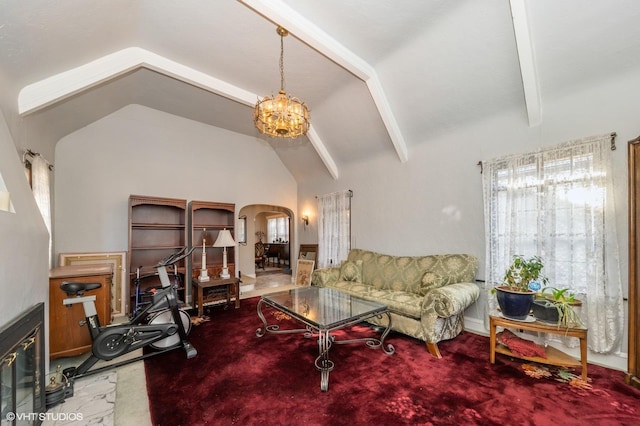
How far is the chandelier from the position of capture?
110 inches

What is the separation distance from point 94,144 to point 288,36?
3.77m

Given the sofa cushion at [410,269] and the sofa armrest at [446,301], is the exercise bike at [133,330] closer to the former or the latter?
the sofa armrest at [446,301]

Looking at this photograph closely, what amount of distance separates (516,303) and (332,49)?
129 inches

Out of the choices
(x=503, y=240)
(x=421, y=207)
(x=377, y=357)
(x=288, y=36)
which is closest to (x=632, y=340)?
(x=503, y=240)

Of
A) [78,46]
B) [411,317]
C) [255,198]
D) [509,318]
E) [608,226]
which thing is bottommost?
[411,317]

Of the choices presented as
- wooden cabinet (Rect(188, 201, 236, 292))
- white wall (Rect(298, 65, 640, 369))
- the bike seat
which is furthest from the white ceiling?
wooden cabinet (Rect(188, 201, 236, 292))

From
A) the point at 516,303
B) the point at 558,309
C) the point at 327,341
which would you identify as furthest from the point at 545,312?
the point at 327,341

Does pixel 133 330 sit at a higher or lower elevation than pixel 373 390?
higher

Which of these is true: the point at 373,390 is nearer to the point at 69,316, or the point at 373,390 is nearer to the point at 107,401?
the point at 107,401

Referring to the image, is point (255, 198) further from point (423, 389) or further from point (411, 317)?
point (423, 389)

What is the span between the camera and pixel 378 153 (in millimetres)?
4750

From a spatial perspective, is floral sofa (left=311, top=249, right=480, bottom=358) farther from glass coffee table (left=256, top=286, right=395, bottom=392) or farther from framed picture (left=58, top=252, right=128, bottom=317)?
framed picture (left=58, top=252, right=128, bottom=317)

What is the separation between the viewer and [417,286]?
3.63 m

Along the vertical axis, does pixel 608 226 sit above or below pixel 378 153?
below
